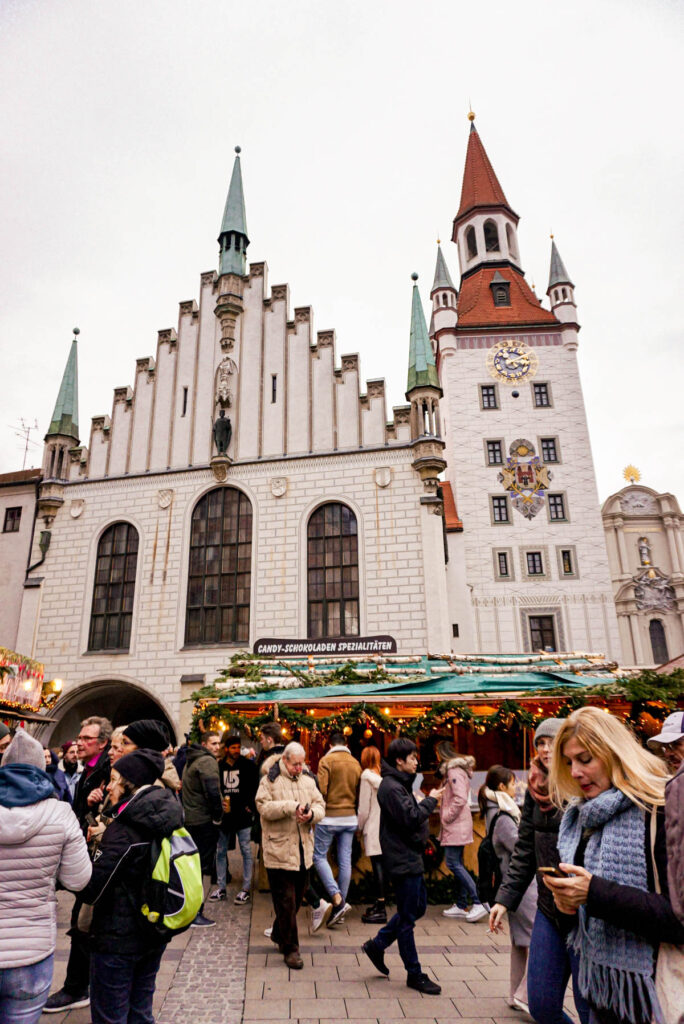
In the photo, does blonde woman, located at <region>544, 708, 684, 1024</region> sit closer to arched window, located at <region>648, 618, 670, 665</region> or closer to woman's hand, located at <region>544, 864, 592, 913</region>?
woman's hand, located at <region>544, 864, 592, 913</region>

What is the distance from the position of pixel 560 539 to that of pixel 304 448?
13.4 meters

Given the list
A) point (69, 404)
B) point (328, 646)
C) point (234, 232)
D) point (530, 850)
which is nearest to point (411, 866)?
point (530, 850)

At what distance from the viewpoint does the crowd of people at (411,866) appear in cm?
225

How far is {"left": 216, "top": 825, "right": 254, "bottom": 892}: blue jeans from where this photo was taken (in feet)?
25.6

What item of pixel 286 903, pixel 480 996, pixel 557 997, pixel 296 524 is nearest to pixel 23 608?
pixel 296 524

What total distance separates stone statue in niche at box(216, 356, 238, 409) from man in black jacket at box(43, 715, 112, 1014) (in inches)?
645

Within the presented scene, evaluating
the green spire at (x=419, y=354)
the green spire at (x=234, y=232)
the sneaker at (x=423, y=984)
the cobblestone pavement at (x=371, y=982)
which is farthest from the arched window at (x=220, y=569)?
the sneaker at (x=423, y=984)

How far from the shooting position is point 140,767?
3484 millimetres

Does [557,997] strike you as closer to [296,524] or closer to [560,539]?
[296,524]

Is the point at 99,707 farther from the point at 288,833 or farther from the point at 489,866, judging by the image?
the point at 489,866

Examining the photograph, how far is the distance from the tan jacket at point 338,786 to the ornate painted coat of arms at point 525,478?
2274 centimetres

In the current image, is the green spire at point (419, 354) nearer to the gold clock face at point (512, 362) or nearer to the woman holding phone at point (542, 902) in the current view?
the gold clock face at point (512, 362)

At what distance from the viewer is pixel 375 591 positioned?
1841cm

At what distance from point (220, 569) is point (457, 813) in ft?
43.6
